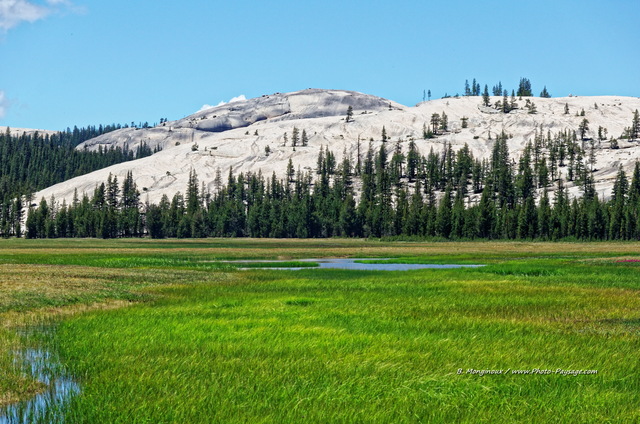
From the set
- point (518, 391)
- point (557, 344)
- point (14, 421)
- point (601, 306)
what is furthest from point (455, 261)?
point (14, 421)

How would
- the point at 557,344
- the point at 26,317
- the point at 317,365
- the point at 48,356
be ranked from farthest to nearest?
1. the point at 26,317
2. the point at 557,344
3. the point at 48,356
4. the point at 317,365

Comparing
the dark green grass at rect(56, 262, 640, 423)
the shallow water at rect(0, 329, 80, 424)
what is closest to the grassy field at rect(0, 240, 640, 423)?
the dark green grass at rect(56, 262, 640, 423)

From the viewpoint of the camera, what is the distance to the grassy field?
44.5 ft

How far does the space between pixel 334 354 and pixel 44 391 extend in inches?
312

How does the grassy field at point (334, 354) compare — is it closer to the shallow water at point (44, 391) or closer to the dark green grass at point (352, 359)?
the dark green grass at point (352, 359)

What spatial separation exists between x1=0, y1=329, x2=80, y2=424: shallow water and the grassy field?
0.33 meters

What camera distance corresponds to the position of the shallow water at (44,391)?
13.2 metres

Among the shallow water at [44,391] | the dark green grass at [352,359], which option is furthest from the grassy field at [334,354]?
the shallow water at [44,391]

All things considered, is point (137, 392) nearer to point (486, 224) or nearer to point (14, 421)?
point (14, 421)

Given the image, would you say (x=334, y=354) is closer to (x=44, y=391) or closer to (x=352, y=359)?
(x=352, y=359)

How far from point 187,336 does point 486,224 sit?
543 feet

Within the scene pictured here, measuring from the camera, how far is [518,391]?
1503cm

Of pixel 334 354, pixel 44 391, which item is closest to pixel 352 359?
pixel 334 354

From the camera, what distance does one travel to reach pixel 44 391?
15.1m
